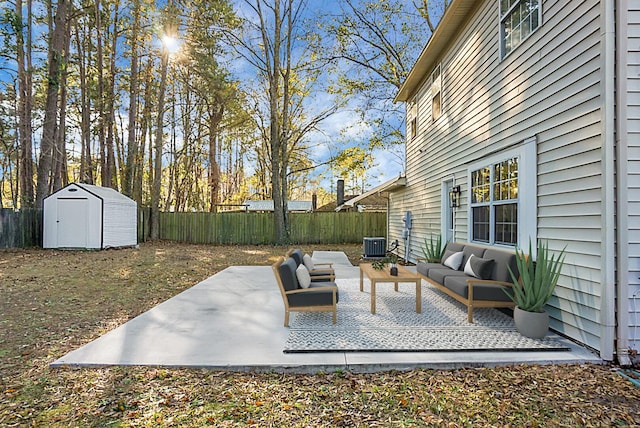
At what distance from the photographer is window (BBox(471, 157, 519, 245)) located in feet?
15.7

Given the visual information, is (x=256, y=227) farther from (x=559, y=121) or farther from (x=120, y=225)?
(x=559, y=121)

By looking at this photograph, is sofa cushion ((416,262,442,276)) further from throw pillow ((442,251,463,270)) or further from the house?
the house

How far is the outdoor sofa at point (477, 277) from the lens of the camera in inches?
163

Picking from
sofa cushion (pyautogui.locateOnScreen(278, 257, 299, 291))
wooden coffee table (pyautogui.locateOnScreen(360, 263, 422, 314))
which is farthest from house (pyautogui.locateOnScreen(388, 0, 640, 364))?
sofa cushion (pyautogui.locateOnScreen(278, 257, 299, 291))

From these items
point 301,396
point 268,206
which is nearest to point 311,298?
point 301,396

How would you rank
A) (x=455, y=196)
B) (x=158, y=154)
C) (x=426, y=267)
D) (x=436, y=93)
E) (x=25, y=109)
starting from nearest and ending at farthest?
1. (x=426, y=267)
2. (x=455, y=196)
3. (x=436, y=93)
4. (x=25, y=109)
5. (x=158, y=154)

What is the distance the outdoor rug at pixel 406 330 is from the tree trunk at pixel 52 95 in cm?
1284

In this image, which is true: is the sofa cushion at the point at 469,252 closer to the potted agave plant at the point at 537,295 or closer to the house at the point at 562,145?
the house at the point at 562,145

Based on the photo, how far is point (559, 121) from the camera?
12.3ft

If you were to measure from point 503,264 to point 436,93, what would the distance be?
5.04 m

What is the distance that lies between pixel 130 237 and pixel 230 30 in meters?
9.50

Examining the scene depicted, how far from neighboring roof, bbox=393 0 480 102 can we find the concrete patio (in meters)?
5.45

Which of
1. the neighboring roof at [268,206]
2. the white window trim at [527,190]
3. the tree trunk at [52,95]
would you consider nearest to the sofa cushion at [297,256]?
the white window trim at [527,190]

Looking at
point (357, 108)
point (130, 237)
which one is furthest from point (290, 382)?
point (357, 108)
